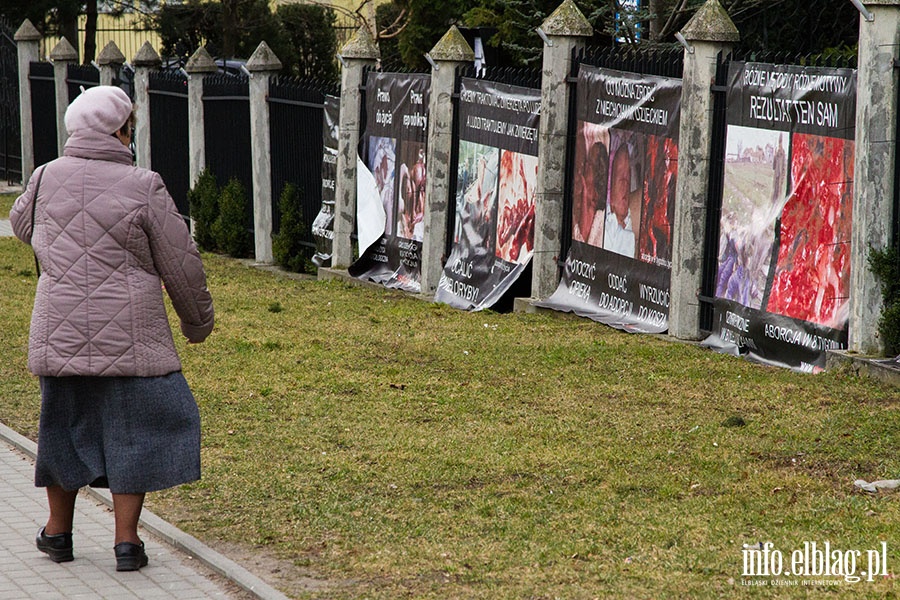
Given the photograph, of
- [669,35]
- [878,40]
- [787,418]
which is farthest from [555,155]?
[669,35]

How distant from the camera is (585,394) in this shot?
859 centimetres

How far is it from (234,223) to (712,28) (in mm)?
8565

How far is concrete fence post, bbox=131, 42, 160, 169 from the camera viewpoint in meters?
19.6

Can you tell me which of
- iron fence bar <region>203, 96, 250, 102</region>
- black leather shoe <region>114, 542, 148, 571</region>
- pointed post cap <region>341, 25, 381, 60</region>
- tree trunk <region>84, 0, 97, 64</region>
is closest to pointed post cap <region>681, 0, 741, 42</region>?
pointed post cap <region>341, 25, 381, 60</region>

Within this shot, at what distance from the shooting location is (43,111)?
24703 mm

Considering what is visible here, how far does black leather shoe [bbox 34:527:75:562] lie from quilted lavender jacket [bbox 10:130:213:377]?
73 centimetres

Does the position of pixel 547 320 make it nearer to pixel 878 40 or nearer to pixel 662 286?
pixel 662 286

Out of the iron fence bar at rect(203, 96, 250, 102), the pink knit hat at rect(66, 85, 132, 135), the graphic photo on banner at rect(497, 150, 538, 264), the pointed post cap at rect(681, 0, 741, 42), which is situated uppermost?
the pointed post cap at rect(681, 0, 741, 42)

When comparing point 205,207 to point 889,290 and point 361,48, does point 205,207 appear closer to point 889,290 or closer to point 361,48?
point 361,48

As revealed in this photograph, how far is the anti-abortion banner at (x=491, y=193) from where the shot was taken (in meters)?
12.5

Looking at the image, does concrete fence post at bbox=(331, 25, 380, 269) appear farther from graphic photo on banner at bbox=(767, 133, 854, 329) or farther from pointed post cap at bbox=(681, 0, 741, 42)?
graphic photo on banner at bbox=(767, 133, 854, 329)


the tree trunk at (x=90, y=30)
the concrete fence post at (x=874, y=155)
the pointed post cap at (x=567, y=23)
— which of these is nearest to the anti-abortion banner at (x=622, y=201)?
the pointed post cap at (x=567, y=23)

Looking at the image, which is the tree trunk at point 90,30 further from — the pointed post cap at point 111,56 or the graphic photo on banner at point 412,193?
the graphic photo on banner at point 412,193

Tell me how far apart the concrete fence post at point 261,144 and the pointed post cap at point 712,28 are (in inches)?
275
